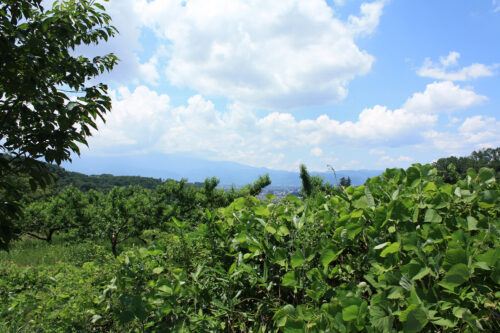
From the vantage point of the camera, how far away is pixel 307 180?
28.1ft

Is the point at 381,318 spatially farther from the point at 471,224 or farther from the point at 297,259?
the point at 471,224

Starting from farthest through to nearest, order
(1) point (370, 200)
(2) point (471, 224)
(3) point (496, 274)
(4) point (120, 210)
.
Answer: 1. (4) point (120, 210)
2. (1) point (370, 200)
3. (2) point (471, 224)
4. (3) point (496, 274)

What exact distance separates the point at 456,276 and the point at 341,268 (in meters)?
0.48

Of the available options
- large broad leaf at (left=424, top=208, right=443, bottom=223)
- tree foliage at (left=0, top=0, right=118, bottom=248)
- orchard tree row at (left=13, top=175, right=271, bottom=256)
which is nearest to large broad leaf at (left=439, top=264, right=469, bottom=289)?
large broad leaf at (left=424, top=208, right=443, bottom=223)

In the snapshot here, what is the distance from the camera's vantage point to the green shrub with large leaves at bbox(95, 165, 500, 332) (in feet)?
3.08

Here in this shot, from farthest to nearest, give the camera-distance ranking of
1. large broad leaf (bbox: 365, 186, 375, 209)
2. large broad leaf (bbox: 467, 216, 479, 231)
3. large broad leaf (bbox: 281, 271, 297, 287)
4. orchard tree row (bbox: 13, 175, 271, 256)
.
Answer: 1. orchard tree row (bbox: 13, 175, 271, 256)
2. large broad leaf (bbox: 365, 186, 375, 209)
3. large broad leaf (bbox: 281, 271, 297, 287)
4. large broad leaf (bbox: 467, 216, 479, 231)

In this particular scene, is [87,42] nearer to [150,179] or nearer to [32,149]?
[32,149]

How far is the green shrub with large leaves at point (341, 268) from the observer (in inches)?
37.0

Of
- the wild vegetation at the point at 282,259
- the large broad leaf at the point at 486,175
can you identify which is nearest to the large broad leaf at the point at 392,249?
the wild vegetation at the point at 282,259

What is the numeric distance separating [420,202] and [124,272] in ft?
4.73

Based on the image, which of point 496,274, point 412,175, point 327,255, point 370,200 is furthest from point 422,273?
point 412,175

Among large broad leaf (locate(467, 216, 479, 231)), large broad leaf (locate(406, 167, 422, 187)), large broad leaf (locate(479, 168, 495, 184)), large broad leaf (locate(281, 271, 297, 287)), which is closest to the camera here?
large broad leaf (locate(467, 216, 479, 231))

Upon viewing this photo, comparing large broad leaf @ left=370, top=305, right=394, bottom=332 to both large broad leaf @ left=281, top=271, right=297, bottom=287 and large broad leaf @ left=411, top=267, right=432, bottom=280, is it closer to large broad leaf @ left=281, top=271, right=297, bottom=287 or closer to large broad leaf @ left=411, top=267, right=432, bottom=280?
large broad leaf @ left=411, top=267, right=432, bottom=280

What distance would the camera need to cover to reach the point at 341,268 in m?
1.30
